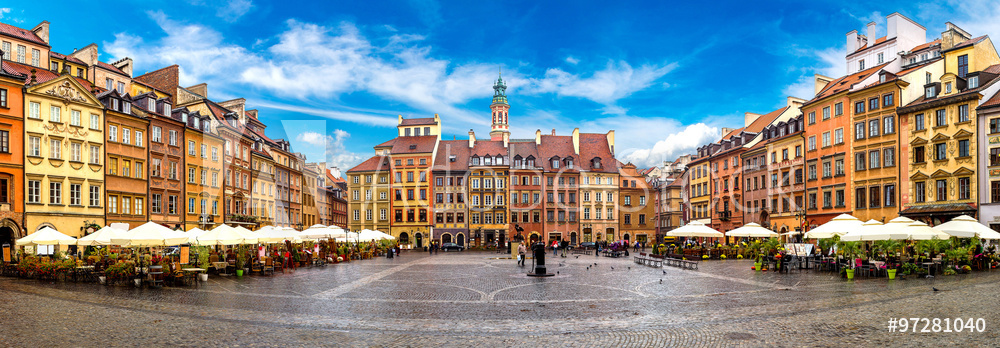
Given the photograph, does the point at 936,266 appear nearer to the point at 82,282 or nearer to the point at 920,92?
the point at 920,92

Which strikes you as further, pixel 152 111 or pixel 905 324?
pixel 152 111

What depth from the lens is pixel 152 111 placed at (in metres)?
48.6

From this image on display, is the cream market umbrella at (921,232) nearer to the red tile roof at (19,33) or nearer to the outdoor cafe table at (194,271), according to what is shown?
the outdoor cafe table at (194,271)

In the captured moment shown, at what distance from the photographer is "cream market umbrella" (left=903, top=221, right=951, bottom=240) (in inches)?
1020

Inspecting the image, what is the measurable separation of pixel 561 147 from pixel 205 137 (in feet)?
155

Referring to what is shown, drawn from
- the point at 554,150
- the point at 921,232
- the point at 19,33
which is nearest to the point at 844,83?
the point at 921,232

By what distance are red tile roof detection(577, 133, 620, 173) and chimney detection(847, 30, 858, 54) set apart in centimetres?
3024

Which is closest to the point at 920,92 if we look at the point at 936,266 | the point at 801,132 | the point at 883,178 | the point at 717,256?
the point at 883,178

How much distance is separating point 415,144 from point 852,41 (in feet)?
162

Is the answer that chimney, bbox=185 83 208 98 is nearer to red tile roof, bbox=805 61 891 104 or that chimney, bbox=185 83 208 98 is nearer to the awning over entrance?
red tile roof, bbox=805 61 891 104

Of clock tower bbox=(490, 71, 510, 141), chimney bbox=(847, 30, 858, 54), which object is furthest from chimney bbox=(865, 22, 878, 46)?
clock tower bbox=(490, 71, 510, 141)

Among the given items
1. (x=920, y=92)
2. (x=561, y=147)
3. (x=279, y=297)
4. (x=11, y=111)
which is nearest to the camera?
(x=279, y=297)

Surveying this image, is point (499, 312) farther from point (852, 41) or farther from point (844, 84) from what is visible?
point (852, 41)

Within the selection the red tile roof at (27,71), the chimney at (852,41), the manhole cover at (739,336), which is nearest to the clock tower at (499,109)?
the chimney at (852,41)
